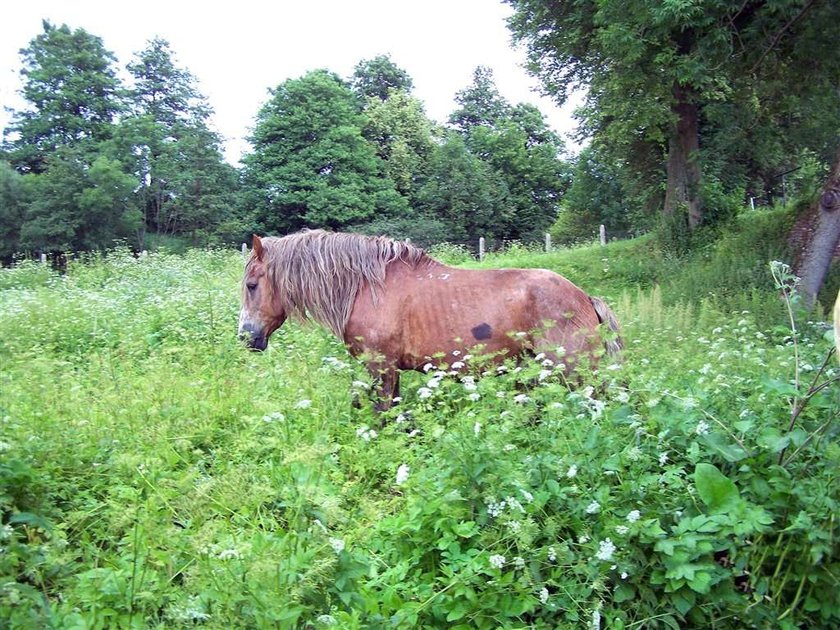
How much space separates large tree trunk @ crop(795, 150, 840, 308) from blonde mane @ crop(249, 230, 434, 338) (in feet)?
26.8

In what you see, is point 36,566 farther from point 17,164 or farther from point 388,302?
point 17,164

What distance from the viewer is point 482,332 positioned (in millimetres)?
5148

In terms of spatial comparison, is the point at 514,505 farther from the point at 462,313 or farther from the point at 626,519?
the point at 462,313

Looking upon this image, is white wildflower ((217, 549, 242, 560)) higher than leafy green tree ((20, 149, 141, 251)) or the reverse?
the reverse

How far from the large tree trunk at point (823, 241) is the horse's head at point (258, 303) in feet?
29.6

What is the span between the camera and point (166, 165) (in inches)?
1821

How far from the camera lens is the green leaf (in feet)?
8.59

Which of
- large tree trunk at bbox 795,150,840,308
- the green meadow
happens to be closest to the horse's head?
the green meadow

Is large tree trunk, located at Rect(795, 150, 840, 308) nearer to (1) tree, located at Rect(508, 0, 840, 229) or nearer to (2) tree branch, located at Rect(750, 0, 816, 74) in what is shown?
(2) tree branch, located at Rect(750, 0, 816, 74)

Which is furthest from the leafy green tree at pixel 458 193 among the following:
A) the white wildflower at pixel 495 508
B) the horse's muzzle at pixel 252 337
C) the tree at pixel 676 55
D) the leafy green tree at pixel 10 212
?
the white wildflower at pixel 495 508

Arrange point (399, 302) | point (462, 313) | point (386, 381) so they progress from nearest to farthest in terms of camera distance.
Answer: point (386, 381)
point (462, 313)
point (399, 302)

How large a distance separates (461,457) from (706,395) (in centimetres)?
143

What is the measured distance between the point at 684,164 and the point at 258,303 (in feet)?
53.9

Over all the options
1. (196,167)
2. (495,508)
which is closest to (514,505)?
(495,508)
